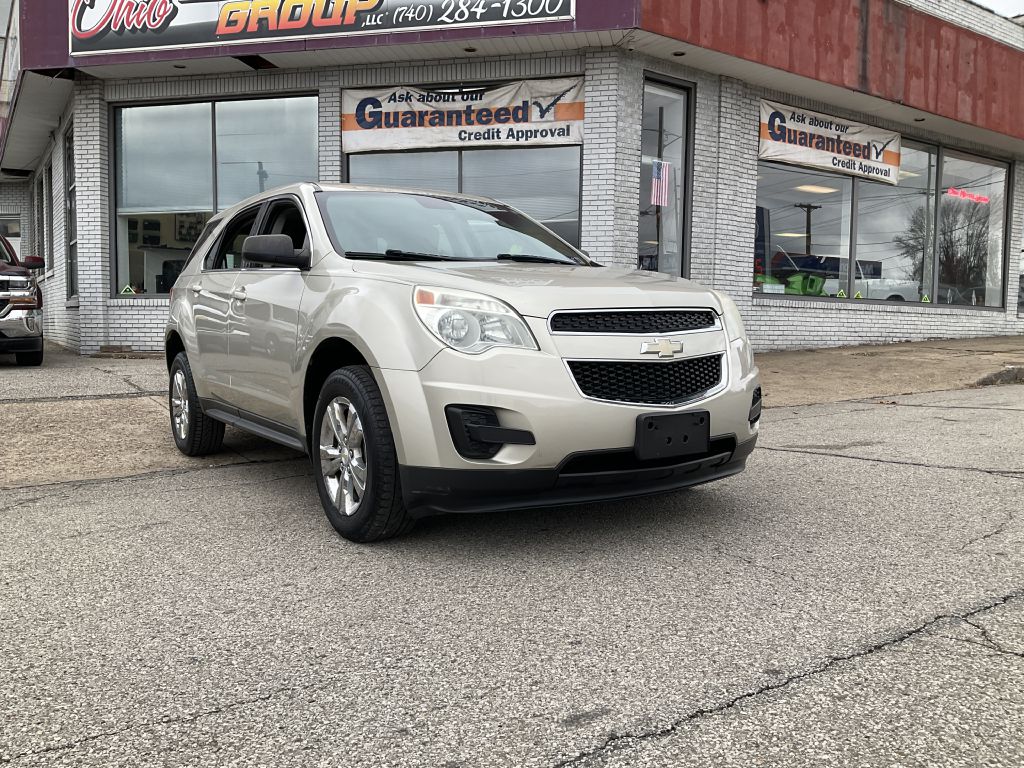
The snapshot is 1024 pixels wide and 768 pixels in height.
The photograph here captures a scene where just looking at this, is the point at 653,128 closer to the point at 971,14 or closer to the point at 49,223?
the point at 971,14

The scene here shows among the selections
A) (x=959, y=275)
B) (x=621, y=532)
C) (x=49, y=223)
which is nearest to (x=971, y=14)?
(x=959, y=275)

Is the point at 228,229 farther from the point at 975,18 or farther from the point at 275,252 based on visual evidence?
the point at 975,18

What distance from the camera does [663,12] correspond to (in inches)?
416

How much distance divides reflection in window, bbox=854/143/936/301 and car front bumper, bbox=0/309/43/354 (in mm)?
12481

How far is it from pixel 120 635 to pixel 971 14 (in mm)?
17259

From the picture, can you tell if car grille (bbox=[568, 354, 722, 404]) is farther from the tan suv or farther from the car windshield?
the car windshield

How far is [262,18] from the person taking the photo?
37.0 feet

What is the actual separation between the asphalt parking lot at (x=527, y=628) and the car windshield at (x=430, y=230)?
1382mm

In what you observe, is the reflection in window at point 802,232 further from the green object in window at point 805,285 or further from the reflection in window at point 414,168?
the reflection in window at point 414,168

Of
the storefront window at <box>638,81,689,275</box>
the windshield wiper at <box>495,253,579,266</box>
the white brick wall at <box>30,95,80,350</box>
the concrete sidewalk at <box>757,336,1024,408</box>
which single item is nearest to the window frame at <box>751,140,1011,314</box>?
the concrete sidewalk at <box>757,336,1024,408</box>

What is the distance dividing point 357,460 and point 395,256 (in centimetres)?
110

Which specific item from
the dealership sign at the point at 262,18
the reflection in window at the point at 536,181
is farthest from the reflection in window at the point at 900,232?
the dealership sign at the point at 262,18

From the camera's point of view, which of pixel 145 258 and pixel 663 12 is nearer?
pixel 663 12

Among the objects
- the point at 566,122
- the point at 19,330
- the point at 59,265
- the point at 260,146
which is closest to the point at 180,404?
the point at 19,330
